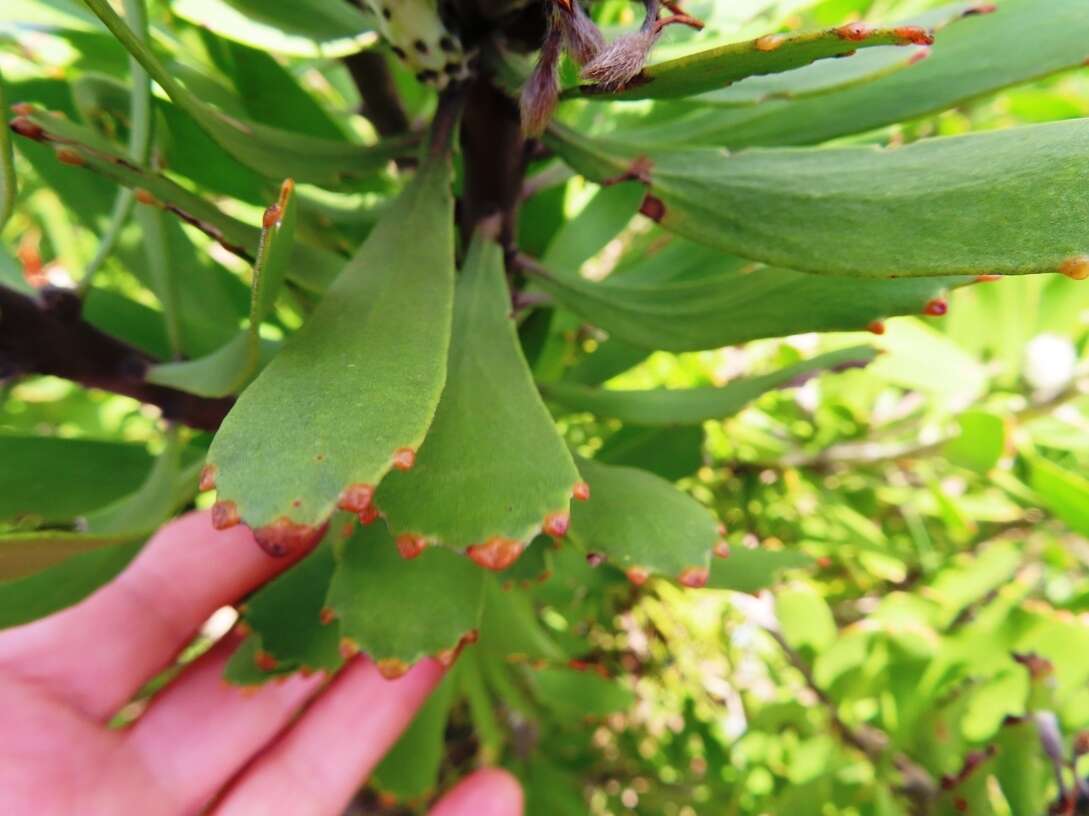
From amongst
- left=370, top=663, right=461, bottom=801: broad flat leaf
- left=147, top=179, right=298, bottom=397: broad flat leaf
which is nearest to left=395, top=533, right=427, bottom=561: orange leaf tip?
left=147, top=179, right=298, bottom=397: broad flat leaf

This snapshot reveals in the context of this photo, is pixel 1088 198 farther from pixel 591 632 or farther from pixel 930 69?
pixel 591 632

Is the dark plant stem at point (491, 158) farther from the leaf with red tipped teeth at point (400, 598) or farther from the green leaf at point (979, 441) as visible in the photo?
the green leaf at point (979, 441)

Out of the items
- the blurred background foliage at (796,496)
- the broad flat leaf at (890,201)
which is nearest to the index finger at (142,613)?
the blurred background foliage at (796,496)

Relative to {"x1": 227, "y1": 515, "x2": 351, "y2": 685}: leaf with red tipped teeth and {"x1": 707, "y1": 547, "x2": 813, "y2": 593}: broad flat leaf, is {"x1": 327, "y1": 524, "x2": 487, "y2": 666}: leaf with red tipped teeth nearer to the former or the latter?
{"x1": 227, "y1": 515, "x2": 351, "y2": 685}: leaf with red tipped teeth

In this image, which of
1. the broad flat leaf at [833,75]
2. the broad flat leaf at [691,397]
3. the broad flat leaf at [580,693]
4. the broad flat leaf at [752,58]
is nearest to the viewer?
the broad flat leaf at [752,58]

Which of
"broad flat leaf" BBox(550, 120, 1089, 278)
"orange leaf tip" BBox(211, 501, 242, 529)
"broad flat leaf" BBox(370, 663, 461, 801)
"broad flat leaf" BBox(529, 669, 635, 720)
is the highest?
"orange leaf tip" BBox(211, 501, 242, 529)

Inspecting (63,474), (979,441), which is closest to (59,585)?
(63,474)
